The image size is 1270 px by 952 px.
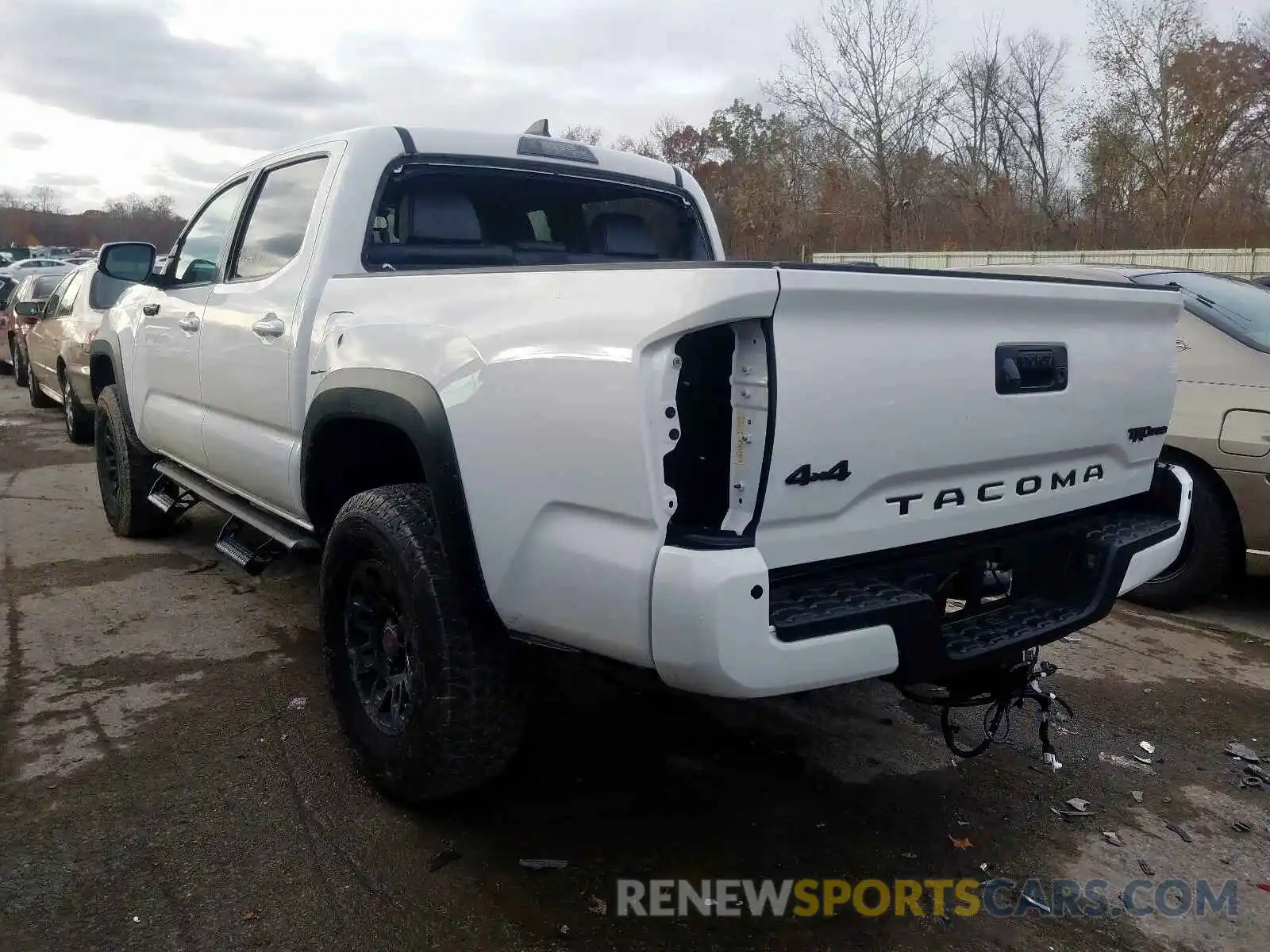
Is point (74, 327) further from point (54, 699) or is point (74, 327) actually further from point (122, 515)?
point (54, 699)

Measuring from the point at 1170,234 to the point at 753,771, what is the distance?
91.5ft

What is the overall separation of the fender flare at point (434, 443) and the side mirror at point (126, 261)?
2.92 m

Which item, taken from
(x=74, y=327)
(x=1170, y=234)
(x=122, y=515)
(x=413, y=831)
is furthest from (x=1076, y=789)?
(x=1170, y=234)

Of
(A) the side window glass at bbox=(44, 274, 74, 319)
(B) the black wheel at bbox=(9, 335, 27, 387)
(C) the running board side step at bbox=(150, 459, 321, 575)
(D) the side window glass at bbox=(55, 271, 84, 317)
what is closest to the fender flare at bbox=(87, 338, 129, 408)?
(C) the running board side step at bbox=(150, 459, 321, 575)

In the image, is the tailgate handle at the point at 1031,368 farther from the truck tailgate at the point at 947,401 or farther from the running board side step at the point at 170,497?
the running board side step at the point at 170,497

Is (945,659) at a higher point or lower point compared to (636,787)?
higher

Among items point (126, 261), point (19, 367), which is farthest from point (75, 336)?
point (19, 367)

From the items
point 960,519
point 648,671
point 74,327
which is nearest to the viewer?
point 648,671

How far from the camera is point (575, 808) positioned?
10.2ft

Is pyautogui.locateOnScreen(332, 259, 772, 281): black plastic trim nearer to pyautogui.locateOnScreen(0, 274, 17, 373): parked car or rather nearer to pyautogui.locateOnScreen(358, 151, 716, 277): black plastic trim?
pyautogui.locateOnScreen(358, 151, 716, 277): black plastic trim

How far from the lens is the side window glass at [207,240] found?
464cm

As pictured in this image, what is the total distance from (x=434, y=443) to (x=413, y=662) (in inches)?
25.7

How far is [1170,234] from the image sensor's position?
87.2 ft

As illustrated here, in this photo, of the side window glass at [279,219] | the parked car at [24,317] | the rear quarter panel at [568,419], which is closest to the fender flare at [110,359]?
the side window glass at [279,219]
